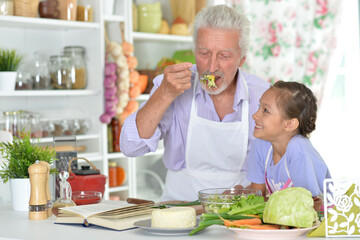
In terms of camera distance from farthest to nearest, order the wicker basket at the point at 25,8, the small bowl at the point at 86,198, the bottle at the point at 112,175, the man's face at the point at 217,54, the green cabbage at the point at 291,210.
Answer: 1. the bottle at the point at 112,175
2. the wicker basket at the point at 25,8
3. the man's face at the point at 217,54
4. the small bowl at the point at 86,198
5. the green cabbage at the point at 291,210

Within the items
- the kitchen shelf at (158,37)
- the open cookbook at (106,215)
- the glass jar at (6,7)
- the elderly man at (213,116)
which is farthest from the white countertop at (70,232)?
the kitchen shelf at (158,37)

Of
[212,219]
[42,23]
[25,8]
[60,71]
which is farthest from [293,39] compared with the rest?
[212,219]

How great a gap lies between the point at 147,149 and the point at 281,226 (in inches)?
39.4

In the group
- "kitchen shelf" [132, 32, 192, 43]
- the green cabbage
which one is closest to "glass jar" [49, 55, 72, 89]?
"kitchen shelf" [132, 32, 192, 43]

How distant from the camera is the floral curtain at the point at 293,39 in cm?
429

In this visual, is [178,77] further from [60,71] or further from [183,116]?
[60,71]

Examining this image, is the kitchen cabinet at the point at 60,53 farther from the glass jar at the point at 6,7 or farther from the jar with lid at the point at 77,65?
the glass jar at the point at 6,7

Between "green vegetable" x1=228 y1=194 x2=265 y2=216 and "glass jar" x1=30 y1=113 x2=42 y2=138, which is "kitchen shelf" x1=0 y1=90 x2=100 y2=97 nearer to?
"glass jar" x1=30 y1=113 x2=42 y2=138

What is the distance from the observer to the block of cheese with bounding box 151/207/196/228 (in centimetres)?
164

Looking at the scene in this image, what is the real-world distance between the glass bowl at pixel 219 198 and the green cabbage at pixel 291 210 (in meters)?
0.16

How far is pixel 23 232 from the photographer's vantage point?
178 cm

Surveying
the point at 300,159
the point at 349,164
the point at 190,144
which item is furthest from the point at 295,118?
the point at 349,164

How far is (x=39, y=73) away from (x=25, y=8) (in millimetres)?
377

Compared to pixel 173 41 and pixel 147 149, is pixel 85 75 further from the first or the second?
pixel 147 149
